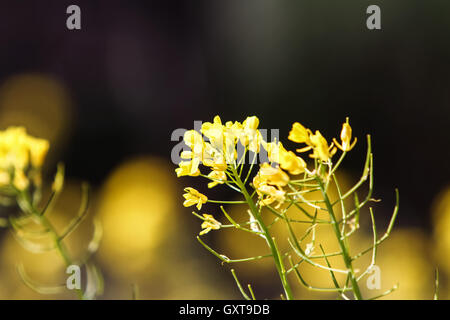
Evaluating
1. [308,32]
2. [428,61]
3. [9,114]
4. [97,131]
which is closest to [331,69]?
[308,32]

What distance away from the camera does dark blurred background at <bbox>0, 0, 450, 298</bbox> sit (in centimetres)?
336

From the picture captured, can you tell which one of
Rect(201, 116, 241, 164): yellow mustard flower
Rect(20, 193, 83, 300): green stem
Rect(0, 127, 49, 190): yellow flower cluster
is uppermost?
Rect(201, 116, 241, 164): yellow mustard flower

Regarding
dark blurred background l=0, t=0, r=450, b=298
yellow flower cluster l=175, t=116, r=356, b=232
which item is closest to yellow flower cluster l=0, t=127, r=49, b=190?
yellow flower cluster l=175, t=116, r=356, b=232

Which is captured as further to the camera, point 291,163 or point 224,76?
point 224,76

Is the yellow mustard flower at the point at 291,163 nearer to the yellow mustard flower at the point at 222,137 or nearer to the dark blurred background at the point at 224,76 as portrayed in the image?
the yellow mustard flower at the point at 222,137

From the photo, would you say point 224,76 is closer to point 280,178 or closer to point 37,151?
point 37,151

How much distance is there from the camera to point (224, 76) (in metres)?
3.65

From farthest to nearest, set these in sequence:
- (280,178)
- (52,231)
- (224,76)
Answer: (224,76), (52,231), (280,178)

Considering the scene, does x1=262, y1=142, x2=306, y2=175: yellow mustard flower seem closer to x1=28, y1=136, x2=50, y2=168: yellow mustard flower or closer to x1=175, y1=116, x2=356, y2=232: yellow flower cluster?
x1=175, y1=116, x2=356, y2=232: yellow flower cluster

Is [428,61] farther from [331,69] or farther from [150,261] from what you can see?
[150,261]

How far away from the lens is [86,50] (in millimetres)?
3711

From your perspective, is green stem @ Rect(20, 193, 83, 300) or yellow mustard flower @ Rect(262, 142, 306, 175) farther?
green stem @ Rect(20, 193, 83, 300)

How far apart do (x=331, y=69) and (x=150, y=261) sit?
2024mm

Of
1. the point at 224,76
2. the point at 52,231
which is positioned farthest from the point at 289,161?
the point at 224,76
